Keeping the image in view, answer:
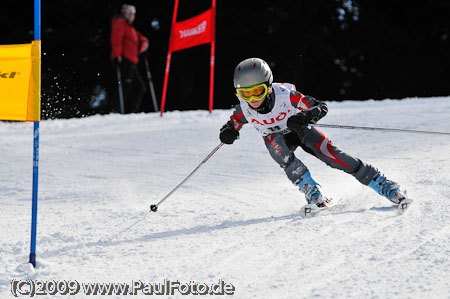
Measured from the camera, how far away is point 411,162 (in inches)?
205

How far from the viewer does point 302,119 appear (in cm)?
363

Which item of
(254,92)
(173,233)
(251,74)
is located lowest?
(173,233)

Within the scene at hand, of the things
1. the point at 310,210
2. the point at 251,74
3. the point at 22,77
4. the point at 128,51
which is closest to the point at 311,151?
the point at 310,210

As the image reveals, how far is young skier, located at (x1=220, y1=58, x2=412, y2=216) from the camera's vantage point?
365 cm

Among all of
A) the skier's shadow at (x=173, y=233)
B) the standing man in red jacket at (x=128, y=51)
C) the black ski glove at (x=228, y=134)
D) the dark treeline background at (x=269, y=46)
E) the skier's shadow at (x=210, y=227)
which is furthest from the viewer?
the dark treeline background at (x=269, y=46)

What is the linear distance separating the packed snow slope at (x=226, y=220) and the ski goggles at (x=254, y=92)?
2.62ft

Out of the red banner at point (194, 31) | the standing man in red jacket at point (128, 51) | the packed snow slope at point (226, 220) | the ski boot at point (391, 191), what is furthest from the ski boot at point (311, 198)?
the standing man in red jacket at point (128, 51)

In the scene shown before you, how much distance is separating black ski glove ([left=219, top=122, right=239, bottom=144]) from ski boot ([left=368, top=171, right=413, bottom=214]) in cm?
101

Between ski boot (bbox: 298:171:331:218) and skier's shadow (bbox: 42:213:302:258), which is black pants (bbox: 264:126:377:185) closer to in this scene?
ski boot (bbox: 298:171:331:218)

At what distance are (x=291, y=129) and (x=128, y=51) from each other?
5.68 metres

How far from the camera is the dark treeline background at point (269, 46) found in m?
14.2

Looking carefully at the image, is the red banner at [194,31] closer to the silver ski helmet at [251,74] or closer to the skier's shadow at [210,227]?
the silver ski helmet at [251,74]

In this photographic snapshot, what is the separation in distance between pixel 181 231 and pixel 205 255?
20.5 inches

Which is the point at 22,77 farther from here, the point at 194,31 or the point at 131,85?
the point at 131,85
